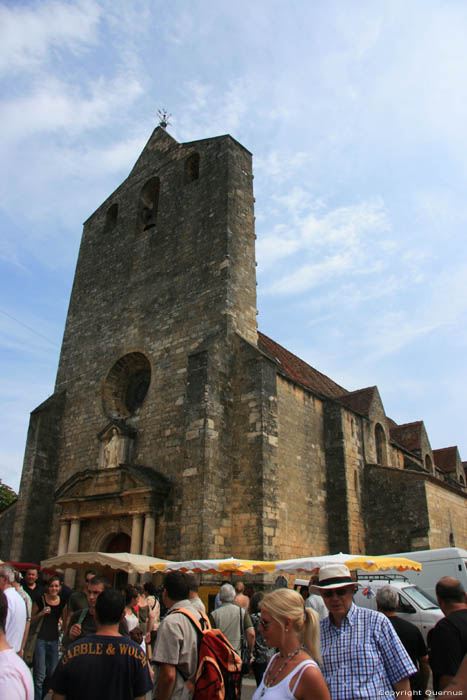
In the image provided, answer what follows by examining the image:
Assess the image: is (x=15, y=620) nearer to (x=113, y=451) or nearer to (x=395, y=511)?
(x=113, y=451)

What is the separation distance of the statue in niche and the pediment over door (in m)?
0.33

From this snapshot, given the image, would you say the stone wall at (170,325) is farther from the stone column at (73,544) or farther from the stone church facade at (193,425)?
the stone column at (73,544)

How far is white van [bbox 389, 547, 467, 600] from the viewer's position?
12391 millimetres

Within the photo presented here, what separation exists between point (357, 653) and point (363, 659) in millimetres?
42

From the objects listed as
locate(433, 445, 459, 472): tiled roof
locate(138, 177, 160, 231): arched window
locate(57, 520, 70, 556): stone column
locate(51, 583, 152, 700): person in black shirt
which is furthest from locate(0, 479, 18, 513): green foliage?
locate(51, 583, 152, 700): person in black shirt

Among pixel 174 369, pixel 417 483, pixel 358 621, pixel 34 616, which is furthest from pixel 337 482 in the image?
pixel 358 621

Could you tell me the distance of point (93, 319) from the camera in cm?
1942

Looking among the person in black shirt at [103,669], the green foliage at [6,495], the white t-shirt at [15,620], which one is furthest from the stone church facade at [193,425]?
the green foliage at [6,495]

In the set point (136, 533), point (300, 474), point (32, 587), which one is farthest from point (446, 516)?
point (32, 587)

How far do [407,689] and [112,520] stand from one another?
13.2 m

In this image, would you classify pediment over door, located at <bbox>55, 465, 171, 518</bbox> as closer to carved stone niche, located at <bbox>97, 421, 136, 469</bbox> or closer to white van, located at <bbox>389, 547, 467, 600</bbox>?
carved stone niche, located at <bbox>97, 421, 136, 469</bbox>

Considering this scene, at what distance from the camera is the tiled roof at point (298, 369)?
2052cm

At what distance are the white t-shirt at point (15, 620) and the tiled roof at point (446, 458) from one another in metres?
29.9

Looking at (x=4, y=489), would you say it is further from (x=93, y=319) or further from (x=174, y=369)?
(x=174, y=369)
